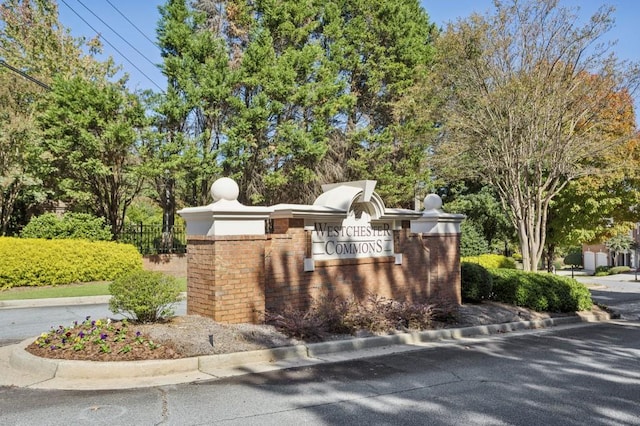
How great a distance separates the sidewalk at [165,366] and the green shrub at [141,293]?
133 cm

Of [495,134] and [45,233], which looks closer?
[495,134]

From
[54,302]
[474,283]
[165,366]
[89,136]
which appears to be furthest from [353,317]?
[89,136]

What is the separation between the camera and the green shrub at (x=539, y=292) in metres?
13.2

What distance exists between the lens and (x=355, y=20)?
82.5 feet

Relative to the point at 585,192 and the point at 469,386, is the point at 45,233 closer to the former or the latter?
the point at 469,386

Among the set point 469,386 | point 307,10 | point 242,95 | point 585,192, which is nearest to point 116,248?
point 242,95

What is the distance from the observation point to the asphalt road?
15.9 ft

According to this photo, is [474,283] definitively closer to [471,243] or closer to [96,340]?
[96,340]

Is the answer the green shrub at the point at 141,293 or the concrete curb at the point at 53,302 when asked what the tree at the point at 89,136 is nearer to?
the concrete curb at the point at 53,302

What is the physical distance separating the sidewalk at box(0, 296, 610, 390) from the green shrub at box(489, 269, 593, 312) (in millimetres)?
5610

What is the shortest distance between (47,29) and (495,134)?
2166 cm

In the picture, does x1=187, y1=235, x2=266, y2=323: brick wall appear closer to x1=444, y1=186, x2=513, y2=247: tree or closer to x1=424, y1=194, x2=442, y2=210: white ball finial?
x1=424, y1=194, x2=442, y2=210: white ball finial

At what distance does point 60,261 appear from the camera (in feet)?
54.4

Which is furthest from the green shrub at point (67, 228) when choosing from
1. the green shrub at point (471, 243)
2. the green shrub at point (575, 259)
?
the green shrub at point (575, 259)
